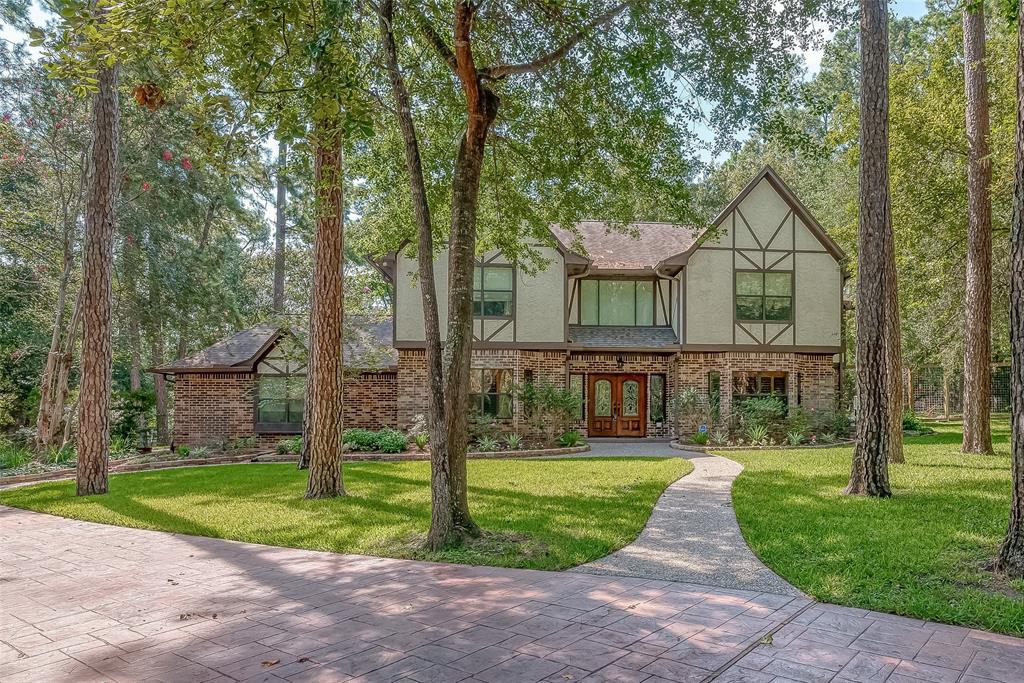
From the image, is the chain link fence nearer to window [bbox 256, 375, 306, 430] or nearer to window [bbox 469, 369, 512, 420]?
window [bbox 469, 369, 512, 420]

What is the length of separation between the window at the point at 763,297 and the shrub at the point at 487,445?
26.3 feet

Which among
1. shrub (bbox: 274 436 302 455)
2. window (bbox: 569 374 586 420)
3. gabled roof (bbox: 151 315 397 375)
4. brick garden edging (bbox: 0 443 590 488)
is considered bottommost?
brick garden edging (bbox: 0 443 590 488)

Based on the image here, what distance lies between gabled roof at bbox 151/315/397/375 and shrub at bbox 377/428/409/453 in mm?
1999

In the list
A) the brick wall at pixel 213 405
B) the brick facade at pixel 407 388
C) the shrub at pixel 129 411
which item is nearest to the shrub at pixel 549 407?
the brick facade at pixel 407 388

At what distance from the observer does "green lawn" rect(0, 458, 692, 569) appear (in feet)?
21.9

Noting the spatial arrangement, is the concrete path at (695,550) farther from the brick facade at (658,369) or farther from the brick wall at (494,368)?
the brick facade at (658,369)

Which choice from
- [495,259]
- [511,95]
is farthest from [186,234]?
[511,95]

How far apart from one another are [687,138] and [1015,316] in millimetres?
4496

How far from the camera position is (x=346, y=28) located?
19.5ft

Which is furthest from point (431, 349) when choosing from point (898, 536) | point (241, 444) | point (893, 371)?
point (241, 444)

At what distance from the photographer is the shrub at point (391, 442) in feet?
51.4

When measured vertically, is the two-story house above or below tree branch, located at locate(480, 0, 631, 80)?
below

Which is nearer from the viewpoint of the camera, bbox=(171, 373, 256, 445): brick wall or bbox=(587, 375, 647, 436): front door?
bbox=(171, 373, 256, 445): brick wall

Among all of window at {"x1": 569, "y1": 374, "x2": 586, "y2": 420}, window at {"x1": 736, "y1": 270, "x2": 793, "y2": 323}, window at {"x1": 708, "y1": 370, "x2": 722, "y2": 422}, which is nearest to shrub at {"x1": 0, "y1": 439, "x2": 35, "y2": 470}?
Result: window at {"x1": 569, "y1": 374, "x2": 586, "y2": 420}
